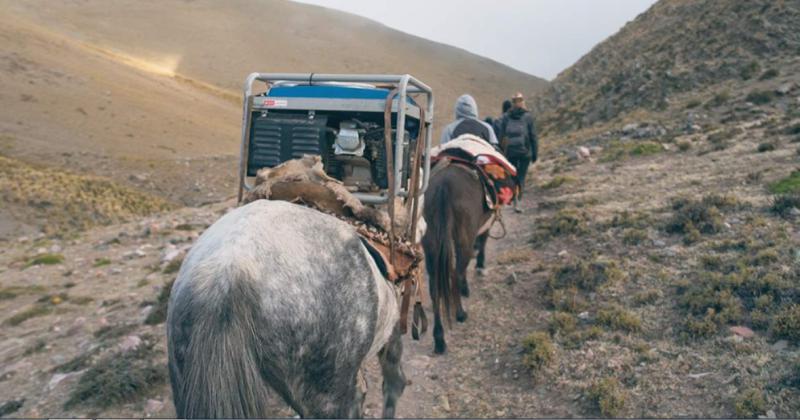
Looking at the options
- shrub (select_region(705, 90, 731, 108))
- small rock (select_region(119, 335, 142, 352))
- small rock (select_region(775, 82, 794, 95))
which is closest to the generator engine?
small rock (select_region(119, 335, 142, 352))

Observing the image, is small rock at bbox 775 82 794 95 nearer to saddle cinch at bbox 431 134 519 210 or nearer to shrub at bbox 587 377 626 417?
saddle cinch at bbox 431 134 519 210

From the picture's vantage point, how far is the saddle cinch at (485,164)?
661 cm

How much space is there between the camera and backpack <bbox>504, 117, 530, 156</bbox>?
9.55 meters

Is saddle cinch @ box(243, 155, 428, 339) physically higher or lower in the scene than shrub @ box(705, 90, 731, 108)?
lower

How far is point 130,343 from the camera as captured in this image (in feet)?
19.7

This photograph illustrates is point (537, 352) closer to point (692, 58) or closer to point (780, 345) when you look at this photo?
point (780, 345)

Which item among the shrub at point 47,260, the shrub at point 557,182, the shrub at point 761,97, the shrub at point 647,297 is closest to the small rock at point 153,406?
the shrub at point 647,297

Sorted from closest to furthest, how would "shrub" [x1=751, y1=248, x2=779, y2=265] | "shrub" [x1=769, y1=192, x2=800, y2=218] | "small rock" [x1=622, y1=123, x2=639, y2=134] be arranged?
"shrub" [x1=751, y1=248, x2=779, y2=265]
"shrub" [x1=769, y1=192, x2=800, y2=218]
"small rock" [x1=622, y1=123, x2=639, y2=134]

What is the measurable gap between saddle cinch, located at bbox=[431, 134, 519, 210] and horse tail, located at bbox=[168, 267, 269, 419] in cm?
449

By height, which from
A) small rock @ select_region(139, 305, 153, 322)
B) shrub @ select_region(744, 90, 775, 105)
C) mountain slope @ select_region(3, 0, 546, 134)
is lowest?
small rock @ select_region(139, 305, 153, 322)

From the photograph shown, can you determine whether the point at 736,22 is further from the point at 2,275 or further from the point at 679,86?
the point at 2,275

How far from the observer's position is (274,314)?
93.0 inches

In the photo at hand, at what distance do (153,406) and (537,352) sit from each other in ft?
12.8

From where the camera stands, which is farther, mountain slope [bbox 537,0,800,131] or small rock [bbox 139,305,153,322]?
mountain slope [bbox 537,0,800,131]
